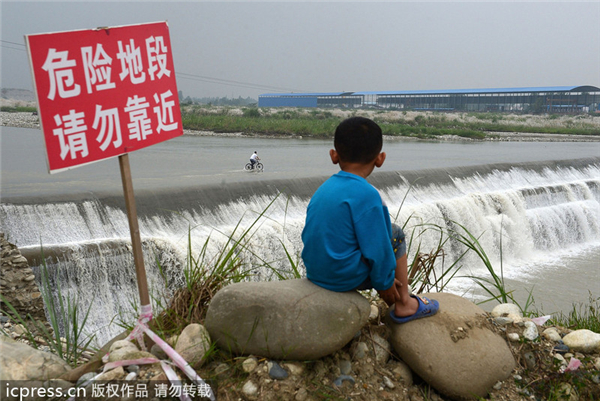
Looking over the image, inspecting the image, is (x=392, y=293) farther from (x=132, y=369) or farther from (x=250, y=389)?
(x=132, y=369)

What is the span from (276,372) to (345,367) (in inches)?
14.9

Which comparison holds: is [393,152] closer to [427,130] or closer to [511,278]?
[511,278]

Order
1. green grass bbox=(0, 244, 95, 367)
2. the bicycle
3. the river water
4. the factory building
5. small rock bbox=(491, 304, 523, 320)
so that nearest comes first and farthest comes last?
green grass bbox=(0, 244, 95, 367) < small rock bbox=(491, 304, 523, 320) < the river water < the bicycle < the factory building

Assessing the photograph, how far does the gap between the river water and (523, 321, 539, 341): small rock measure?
39 centimetres

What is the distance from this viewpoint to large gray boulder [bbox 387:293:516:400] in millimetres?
2420

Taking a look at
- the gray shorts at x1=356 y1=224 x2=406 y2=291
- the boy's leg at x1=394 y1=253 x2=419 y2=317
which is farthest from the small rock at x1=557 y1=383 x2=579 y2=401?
the gray shorts at x1=356 y1=224 x2=406 y2=291

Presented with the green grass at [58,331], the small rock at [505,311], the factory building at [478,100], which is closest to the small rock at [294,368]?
the green grass at [58,331]

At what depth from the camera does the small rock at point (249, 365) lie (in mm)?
2193

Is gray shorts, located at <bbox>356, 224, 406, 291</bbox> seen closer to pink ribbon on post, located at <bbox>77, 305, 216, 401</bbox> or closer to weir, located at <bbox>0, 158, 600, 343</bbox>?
weir, located at <bbox>0, 158, 600, 343</bbox>

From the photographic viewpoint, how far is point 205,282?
2.72 m

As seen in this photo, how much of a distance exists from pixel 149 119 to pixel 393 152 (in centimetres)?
1609

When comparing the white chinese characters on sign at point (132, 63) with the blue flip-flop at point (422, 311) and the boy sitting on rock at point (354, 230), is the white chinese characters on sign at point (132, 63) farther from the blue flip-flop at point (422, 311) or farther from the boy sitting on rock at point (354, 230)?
the blue flip-flop at point (422, 311)

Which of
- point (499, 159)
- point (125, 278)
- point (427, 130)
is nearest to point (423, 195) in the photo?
point (125, 278)

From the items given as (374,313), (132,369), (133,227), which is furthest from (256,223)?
(132,369)
